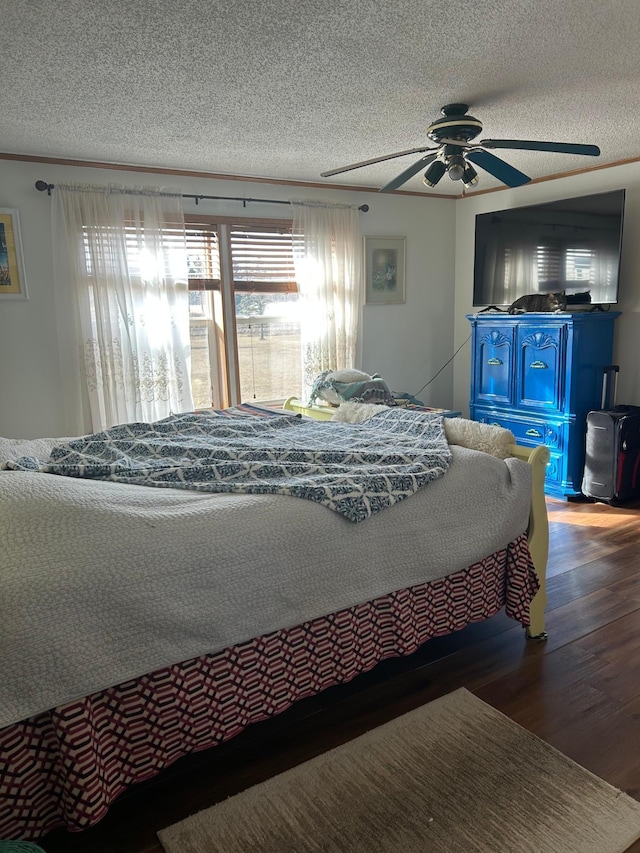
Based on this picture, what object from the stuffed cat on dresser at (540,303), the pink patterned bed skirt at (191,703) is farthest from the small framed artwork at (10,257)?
the stuffed cat on dresser at (540,303)

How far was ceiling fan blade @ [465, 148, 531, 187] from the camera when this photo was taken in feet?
9.69

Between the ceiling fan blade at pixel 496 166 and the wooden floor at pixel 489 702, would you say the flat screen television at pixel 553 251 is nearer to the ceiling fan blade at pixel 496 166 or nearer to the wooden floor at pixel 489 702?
the ceiling fan blade at pixel 496 166

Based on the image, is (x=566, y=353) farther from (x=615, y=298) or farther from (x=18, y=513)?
(x=18, y=513)

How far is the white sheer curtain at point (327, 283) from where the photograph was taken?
4758 millimetres

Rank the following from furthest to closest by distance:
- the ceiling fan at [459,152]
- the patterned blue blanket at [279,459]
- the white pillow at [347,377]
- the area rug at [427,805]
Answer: the white pillow at [347,377], the ceiling fan at [459,152], the patterned blue blanket at [279,459], the area rug at [427,805]

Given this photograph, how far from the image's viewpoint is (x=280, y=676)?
1838 mm

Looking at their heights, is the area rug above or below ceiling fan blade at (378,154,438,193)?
below

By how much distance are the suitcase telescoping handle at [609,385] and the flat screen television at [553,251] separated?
1.54ft

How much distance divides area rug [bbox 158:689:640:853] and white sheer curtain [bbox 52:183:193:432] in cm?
294

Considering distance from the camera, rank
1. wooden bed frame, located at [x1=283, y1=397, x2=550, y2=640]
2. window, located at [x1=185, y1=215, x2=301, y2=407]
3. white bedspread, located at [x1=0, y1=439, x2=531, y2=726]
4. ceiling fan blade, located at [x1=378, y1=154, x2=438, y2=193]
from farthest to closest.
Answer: window, located at [x1=185, y1=215, x2=301, y2=407] < ceiling fan blade, located at [x1=378, y1=154, x2=438, y2=193] < wooden bed frame, located at [x1=283, y1=397, x2=550, y2=640] < white bedspread, located at [x1=0, y1=439, x2=531, y2=726]

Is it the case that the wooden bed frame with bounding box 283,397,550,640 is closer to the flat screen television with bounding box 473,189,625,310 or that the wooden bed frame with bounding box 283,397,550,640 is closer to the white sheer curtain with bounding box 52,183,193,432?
the flat screen television with bounding box 473,189,625,310

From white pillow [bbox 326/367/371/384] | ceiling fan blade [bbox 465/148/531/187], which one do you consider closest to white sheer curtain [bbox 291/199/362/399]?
white pillow [bbox 326/367/371/384]

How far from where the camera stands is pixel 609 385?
4.26 meters

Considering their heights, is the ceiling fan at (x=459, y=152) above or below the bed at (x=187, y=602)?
Result: above
